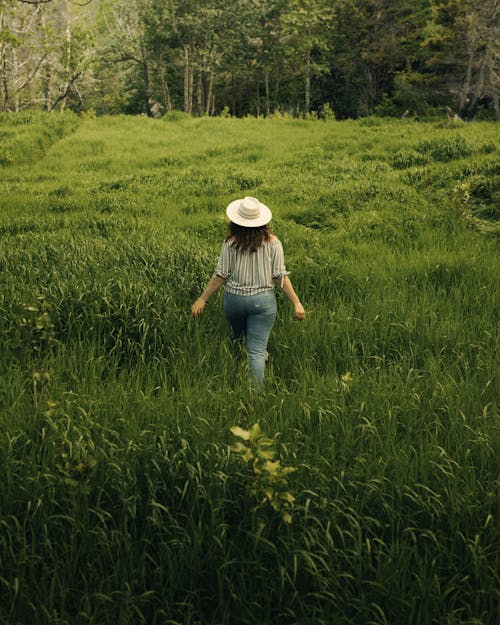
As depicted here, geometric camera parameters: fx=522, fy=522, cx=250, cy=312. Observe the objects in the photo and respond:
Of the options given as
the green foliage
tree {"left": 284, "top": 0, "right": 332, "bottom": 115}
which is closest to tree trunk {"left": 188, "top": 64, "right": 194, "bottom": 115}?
tree {"left": 284, "top": 0, "right": 332, "bottom": 115}

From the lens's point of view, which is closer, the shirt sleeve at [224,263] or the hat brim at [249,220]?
the hat brim at [249,220]

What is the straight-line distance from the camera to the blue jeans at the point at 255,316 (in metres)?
4.20

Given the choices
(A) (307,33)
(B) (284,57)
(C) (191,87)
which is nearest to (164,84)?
(C) (191,87)

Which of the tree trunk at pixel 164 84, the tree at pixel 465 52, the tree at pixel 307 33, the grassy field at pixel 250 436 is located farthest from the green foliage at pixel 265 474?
the tree trunk at pixel 164 84

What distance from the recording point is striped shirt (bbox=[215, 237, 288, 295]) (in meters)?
4.23

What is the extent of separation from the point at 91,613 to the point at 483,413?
257 cm

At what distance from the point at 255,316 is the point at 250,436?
2.04 meters

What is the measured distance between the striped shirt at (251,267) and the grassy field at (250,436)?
62cm

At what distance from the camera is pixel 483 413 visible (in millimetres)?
3395

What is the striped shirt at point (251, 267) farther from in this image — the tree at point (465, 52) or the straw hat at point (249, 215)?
the tree at point (465, 52)

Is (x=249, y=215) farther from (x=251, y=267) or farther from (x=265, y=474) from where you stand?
(x=265, y=474)

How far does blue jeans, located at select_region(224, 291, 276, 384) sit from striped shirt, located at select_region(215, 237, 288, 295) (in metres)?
0.06

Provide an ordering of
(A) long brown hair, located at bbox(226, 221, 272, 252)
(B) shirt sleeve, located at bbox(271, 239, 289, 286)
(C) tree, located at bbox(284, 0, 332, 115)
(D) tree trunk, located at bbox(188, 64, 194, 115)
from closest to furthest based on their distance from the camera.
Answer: (A) long brown hair, located at bbox(226, 221, 272, 252) → (B) shirt sleeve, located at bbox(271, 239, 289, 286) → (C) tree, located at bbox(284, 0, 332, 115) → (D) tree trunk, located at bbox(188, 64, 194, 115)

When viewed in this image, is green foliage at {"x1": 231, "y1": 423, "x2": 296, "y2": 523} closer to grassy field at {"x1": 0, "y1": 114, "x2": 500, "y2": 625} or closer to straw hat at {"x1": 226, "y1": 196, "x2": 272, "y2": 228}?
grassy field at {"x1": 0, "y1": 114, "x2": 500, "y2": 625}
